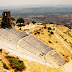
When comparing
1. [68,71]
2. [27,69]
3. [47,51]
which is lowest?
[68,71]

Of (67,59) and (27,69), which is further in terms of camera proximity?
(67,59)

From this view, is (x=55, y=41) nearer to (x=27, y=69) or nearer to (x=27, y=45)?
(x=27, y=45)

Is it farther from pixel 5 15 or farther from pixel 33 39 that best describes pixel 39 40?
pixel 5 15

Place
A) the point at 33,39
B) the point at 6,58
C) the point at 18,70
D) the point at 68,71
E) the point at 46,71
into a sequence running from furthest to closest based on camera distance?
the point at 33,39, the point at 68,71, the point at 46,71, the point at 6,58, the point at 18,70

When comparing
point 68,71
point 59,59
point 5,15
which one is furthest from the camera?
point 5,15

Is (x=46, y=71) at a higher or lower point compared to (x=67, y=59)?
higher

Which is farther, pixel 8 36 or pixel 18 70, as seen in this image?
pixel 8 36

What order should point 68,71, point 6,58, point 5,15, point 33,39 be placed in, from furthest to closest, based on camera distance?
point 5,15 → point 33,39 → point 68,71 → point 6,58

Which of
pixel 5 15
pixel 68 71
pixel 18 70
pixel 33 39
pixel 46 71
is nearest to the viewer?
pixel 18 70

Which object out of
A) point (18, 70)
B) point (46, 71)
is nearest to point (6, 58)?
point (18, 70)

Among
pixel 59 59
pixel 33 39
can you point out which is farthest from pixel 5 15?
pixel 59 59
